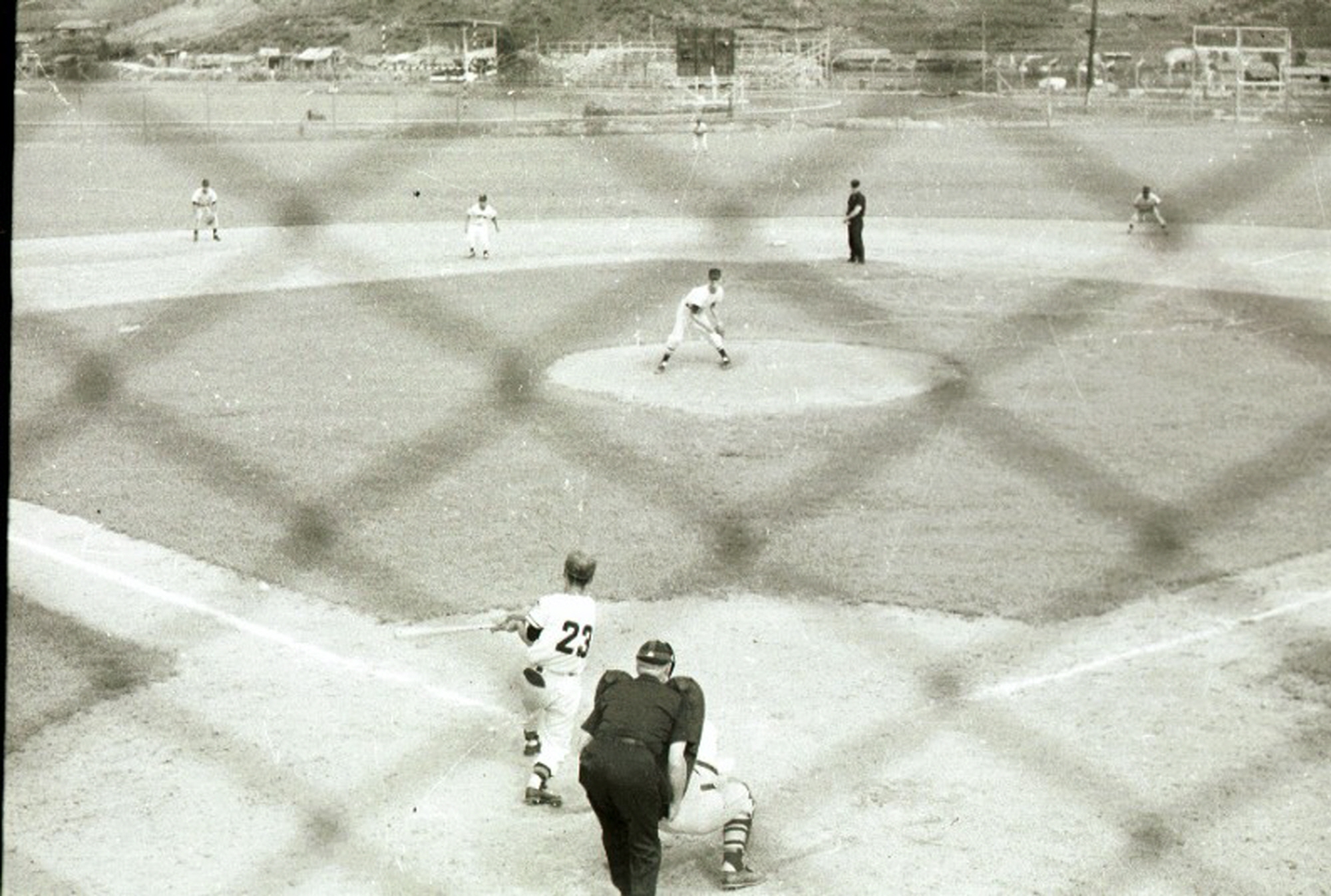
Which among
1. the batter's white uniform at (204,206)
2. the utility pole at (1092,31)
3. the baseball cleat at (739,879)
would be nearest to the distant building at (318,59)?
the utility pole at (1092,31)

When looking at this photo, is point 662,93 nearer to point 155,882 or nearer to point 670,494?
point 155,882

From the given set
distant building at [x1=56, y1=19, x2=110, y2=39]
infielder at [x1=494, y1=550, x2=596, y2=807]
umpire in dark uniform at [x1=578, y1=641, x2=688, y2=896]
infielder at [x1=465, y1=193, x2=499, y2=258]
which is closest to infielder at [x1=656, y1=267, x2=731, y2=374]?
infielder at [x1=465, y1=193, x2=499, y2=258]

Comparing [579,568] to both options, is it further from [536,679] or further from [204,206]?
[204,206]

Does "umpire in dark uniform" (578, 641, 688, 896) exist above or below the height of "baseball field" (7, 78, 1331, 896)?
above

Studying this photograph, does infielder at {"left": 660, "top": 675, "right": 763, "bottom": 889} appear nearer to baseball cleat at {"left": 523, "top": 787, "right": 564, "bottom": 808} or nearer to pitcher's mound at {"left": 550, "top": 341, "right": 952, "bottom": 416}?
baseball cleat at {"left": 523, "top": 787, "right": 564, "bottom": 808}

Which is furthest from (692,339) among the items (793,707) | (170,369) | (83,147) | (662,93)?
(83,147)
